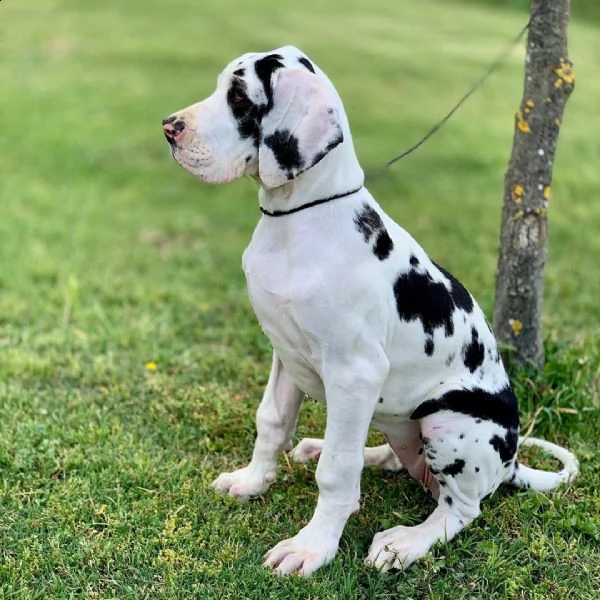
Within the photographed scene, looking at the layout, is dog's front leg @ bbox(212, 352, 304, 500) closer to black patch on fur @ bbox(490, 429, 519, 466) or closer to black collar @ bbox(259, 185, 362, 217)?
black collar @ bbox(259, 185, 362, 217)

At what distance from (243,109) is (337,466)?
136 centimetres

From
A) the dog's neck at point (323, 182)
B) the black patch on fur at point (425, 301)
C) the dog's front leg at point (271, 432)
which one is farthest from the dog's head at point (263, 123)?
the dog's front leg at point (271, 432)

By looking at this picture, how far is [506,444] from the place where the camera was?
341 centimetres

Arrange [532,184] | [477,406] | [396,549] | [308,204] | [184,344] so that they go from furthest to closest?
[184,344] < [532,184] < [477,406] < [396,549] < [308,204]

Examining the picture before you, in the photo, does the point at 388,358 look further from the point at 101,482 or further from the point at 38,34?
the point at 38,34

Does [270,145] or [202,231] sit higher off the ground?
[270,145]

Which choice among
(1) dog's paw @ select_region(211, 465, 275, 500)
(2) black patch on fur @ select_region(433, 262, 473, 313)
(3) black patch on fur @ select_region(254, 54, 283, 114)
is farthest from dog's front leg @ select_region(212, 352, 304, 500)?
(3) black patch on fur @ select_region(254, 54, 283, 114)

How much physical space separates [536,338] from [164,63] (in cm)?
1043

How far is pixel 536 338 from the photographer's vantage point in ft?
14.8

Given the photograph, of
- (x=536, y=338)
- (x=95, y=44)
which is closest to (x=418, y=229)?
(x=536, y=338)

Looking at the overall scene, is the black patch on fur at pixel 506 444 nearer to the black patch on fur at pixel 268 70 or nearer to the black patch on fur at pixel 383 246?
the black patch on fur at pixel 383 246

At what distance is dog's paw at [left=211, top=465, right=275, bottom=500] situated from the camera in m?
3.62

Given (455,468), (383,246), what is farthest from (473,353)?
(383,246)

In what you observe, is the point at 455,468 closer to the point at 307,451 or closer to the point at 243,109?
the point at 307,451
